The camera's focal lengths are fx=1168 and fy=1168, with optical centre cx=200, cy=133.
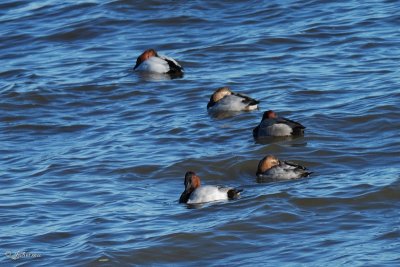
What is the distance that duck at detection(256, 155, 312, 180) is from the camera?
1383cm

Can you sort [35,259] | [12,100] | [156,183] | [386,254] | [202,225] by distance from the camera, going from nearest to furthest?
[386,254]
[35,259]
[202,225]
[156,183]
[12,100]

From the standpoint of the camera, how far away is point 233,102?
17391 mm

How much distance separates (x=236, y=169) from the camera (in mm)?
14766

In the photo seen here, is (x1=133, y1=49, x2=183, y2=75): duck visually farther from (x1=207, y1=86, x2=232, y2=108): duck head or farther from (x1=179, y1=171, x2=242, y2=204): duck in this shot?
(x1=179, y1=171, x2=242, y2=204): duck

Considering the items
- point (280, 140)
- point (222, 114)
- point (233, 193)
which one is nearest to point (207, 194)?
point (233, 193)

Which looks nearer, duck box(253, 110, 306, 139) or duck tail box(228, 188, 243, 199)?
duck tail box(228, 188, 243, 199)

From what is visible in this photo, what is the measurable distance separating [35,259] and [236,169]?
3.84 meters

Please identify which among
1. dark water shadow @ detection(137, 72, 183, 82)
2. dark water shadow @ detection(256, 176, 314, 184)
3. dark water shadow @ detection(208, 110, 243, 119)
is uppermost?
dark water shadow @ detection(137, 72, 183, 82)

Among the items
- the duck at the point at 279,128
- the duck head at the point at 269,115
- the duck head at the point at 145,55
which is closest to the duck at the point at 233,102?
the duck head at the point at 269,115

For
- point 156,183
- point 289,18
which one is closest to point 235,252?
point 156,183

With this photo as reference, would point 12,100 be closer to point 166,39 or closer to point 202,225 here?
point 166,39

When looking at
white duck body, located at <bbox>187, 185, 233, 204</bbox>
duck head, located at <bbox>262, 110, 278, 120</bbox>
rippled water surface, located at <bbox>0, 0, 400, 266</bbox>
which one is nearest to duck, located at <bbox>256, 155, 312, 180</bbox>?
rippled water surface, located at <bbox>0, 0, 400, 266</bbox>

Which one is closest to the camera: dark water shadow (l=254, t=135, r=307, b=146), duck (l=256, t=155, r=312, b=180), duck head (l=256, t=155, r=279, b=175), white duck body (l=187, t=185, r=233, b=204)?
white duck body (l=187, t=185, r=233, b=204)

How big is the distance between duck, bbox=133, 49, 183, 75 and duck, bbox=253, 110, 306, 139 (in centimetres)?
434
